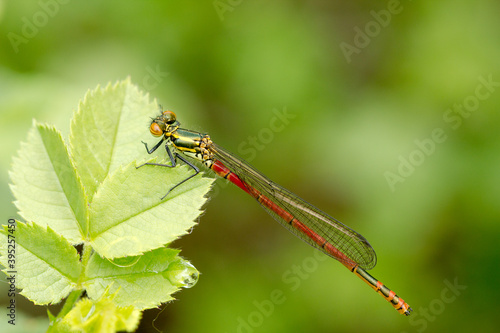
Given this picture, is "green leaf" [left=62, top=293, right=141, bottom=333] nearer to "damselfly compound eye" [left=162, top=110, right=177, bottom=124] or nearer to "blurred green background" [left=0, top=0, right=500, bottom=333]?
"damselfly compound eye" [left=162, top=110, right=177, bottom=124]

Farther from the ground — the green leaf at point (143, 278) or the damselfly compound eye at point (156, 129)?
the damselfly compound eye at point (156, 129)

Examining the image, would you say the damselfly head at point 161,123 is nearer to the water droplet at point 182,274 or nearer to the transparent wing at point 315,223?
the water droplet at point 182,274

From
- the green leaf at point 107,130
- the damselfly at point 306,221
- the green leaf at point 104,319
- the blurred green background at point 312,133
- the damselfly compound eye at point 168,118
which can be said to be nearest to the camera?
the green leaf at point 104,319

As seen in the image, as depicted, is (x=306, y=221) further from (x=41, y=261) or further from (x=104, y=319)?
(x=104, y=319)

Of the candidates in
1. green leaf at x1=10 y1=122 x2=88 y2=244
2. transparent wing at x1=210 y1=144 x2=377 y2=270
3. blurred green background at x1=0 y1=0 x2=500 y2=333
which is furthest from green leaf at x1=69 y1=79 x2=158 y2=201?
blurred green background at x1=0 y1=0 x2=500 y2=333

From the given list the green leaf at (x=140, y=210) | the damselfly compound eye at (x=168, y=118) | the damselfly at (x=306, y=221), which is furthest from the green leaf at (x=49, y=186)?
the damselfly at (x=306, y=221)

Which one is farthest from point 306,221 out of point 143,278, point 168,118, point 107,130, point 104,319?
point 104,319

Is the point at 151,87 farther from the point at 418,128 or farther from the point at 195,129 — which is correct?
the point at 418,128
